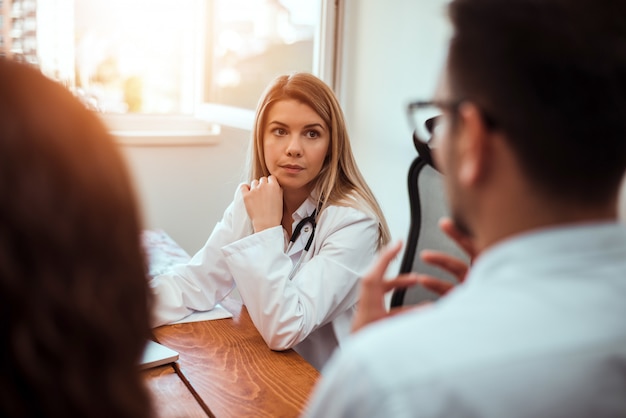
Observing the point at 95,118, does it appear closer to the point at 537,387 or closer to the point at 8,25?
the point at 537,387

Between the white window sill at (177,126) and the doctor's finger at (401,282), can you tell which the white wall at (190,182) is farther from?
the doctor's finger at (401,282)

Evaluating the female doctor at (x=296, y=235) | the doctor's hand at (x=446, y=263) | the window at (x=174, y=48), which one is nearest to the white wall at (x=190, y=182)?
the window at (x=174, y=48)

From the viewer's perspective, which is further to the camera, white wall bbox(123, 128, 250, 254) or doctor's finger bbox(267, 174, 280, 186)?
white wall bbox(123, 128, 250, 254)

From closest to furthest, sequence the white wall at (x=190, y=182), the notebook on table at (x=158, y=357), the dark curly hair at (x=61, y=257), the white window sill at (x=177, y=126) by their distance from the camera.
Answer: the dark curly hair at (x=61, y=257) → the notebook on table at (x=158, y=357) → the white window sill at (x=177, y=126) → the white wall at (x=190, y=182)

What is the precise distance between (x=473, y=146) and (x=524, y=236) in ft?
0.31

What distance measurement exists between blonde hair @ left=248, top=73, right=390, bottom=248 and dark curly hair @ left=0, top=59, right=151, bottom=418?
Result: 1.10 metres

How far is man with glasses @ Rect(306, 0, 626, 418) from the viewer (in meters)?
0.49

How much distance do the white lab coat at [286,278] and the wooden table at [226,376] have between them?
0.05m

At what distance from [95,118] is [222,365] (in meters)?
0.71

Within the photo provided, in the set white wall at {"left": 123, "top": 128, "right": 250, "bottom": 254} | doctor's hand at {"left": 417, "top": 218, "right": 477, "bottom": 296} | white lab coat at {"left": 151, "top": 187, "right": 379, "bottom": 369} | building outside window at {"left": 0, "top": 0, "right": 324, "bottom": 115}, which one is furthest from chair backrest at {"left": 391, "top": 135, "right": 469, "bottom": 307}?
white wall at {"left": 123, "top": 128, "right": 250, "bottom": 254}

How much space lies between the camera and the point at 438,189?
138 cm

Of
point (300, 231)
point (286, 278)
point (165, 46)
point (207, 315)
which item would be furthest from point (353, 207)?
point (165, 46)

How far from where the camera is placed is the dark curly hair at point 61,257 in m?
0.46

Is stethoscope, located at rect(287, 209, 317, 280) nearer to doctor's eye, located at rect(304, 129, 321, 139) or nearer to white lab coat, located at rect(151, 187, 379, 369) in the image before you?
white lab coat, located at rect(151, 187, 379, 369)
